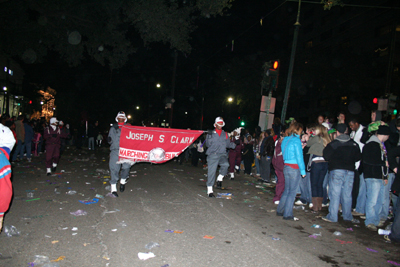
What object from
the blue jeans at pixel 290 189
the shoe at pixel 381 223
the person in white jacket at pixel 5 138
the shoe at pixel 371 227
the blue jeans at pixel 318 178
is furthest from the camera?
the blue jeans at pixel 318 178

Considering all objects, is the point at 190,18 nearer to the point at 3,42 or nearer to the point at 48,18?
the point at 48,18

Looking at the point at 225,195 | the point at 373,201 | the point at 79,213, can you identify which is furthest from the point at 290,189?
the point at 79,213

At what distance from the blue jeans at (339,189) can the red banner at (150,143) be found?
12.9 feet

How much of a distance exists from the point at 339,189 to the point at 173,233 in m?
3.68

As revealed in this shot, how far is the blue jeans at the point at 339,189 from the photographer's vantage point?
6.11 m

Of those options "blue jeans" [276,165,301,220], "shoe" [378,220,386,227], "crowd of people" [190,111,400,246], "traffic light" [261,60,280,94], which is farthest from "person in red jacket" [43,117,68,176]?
"shoe" [378,220,386,227]

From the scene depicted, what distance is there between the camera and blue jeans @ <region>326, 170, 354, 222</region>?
6105 mm

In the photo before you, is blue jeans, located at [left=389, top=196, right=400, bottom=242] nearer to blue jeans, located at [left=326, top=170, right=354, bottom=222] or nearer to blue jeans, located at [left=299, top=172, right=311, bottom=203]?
blue jeans, located at [left=326, top=170, right=354, bottom=222]

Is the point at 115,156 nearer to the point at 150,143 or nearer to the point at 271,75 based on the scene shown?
the point at 150,143

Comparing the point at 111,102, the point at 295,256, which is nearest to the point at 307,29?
the point at 111,102

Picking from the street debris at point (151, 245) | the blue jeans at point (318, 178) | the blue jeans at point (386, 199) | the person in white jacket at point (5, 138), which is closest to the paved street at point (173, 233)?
the street debris at point (151, 245)

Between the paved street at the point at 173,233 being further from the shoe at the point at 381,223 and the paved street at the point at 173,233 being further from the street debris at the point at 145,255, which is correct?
the shoe at the point at 381,223

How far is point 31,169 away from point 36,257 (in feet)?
27.7

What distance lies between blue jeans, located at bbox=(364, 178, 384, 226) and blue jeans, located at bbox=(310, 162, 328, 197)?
1094 mm
